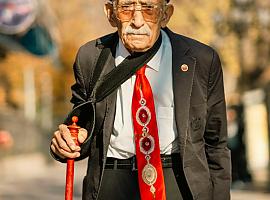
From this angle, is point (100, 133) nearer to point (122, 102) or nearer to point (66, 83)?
point (122, 102)

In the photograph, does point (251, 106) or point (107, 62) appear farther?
point (251, 106)

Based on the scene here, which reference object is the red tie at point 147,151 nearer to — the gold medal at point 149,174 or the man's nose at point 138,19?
the gold medal at point 149,174

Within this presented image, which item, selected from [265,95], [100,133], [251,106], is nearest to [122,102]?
[100,133]

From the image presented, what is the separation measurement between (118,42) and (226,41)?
80.0ft

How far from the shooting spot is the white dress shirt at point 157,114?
3.17 metres

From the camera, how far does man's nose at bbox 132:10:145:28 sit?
3.23m

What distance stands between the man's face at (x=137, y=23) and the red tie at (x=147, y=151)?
8.8 inches

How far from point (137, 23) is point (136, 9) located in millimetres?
55

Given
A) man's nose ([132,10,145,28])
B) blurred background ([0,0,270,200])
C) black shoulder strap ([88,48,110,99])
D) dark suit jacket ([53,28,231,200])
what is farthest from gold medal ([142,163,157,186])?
blurred background ([0,0,270,200])

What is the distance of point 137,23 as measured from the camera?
10.6 feet

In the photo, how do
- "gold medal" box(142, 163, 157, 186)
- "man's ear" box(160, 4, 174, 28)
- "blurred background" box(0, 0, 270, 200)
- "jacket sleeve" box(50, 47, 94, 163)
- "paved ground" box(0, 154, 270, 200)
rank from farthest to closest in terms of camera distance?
"blurred background" box(0, 0, 270, 200)
"paved ground" box(0, 154, 270, 200)
"man's ear" box(160, 4, 174, 28)
"jacket sleeve" box(50, 47, 94, 163)
"gold medal" box(142, 163, 157, 186)

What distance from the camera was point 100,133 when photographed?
3.22 meters

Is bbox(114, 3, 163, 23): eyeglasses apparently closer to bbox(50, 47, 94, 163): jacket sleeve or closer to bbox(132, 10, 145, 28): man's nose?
bbox(132, 10, 145, 28): man's nose

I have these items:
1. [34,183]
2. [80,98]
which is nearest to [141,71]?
[80,98]
